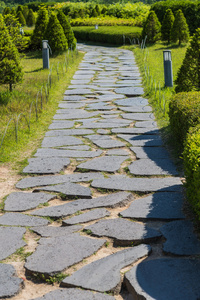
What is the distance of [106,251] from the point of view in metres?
3.59

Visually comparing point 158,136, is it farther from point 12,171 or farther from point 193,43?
point 12,171

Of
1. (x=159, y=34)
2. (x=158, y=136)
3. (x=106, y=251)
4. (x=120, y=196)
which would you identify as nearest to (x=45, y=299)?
(x=106, y=251)

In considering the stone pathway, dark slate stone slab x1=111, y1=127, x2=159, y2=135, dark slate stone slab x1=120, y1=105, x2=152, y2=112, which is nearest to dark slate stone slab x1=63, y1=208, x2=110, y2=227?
the stone pathway

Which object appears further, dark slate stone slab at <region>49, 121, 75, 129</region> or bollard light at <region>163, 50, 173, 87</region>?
bollard light at <region>163, 50, 173, 87</region>

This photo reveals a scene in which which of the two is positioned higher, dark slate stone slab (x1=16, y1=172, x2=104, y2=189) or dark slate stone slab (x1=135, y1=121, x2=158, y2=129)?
dark slate stone slab (x1=135, y1=121, x2=158, y2=129)

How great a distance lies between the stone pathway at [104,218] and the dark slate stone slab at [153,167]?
12mm

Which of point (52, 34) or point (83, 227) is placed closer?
point (83, 227)

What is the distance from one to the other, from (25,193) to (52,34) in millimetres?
11920

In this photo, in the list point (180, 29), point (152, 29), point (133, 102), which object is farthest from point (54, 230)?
point (152, 29)

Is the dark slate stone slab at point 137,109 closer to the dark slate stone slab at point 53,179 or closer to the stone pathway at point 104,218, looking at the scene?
the stone pathway at point 104,218

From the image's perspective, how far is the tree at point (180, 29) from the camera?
693 inches

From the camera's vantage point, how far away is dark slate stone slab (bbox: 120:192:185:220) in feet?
13.5

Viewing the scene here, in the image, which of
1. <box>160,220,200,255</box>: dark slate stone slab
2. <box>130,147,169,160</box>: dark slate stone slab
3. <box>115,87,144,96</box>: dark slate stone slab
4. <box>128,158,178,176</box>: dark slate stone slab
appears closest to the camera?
<box>160,220,200,255</box>: dark slate stone slab

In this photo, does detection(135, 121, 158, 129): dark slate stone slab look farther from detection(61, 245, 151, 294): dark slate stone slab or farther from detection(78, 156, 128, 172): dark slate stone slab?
detection(61, 245, 151, 294): dark slate stone slab
